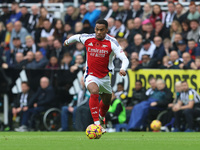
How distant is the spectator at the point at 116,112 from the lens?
54.6 feet

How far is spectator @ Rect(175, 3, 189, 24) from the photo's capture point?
18609 mm

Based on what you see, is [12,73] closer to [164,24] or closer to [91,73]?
[164,24]

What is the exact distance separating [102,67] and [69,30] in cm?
908

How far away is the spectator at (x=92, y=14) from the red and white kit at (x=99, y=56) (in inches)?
340

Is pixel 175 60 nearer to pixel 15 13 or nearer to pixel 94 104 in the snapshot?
pixel 94 104

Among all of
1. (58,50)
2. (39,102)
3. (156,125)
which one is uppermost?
(58,50)

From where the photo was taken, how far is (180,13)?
18875 mm

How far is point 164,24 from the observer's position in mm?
18969

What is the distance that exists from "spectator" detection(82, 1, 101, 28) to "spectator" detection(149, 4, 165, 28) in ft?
7.36

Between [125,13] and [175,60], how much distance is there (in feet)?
13.4

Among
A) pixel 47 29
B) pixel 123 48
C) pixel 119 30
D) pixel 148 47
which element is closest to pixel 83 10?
pixel 47 29

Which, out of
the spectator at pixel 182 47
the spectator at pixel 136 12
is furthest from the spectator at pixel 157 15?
the spectator at pixel 182 47
